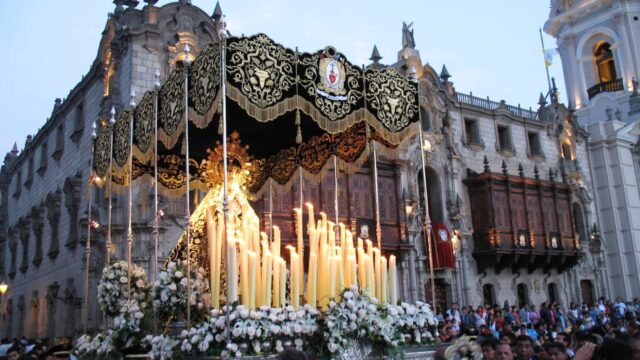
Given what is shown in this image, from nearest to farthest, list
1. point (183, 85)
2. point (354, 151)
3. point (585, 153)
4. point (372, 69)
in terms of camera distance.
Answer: point (183, 85), point (372, 69), point (354, 151), point (585, 153)

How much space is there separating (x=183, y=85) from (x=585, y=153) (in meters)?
25.9

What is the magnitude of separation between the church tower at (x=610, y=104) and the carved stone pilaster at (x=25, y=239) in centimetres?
2497

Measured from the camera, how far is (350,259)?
811 cm

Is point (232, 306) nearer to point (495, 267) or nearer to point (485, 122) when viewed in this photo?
point (495, 267)

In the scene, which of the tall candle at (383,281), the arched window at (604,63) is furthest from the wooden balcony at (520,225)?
the tall candle at (383,281)

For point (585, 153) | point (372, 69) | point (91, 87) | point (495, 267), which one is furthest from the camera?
point (585, 153)

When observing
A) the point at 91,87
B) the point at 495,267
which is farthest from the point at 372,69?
the point at 495,267

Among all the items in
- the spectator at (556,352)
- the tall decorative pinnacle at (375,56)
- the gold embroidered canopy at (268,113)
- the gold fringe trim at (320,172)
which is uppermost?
the tall decorative pinnacle at (375,56)

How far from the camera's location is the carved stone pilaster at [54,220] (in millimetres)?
21344

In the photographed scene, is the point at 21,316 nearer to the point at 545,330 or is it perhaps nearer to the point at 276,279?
the point at 545,330

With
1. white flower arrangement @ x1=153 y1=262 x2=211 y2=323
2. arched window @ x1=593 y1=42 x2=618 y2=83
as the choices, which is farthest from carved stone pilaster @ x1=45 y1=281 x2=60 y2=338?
arched window @ x1=593 y1=42 x2=618 y2=83

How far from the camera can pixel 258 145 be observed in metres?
10.2

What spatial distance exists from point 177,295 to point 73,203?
13550mm

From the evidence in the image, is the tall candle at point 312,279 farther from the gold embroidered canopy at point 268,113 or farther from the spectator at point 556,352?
the spectator at point 556,352
